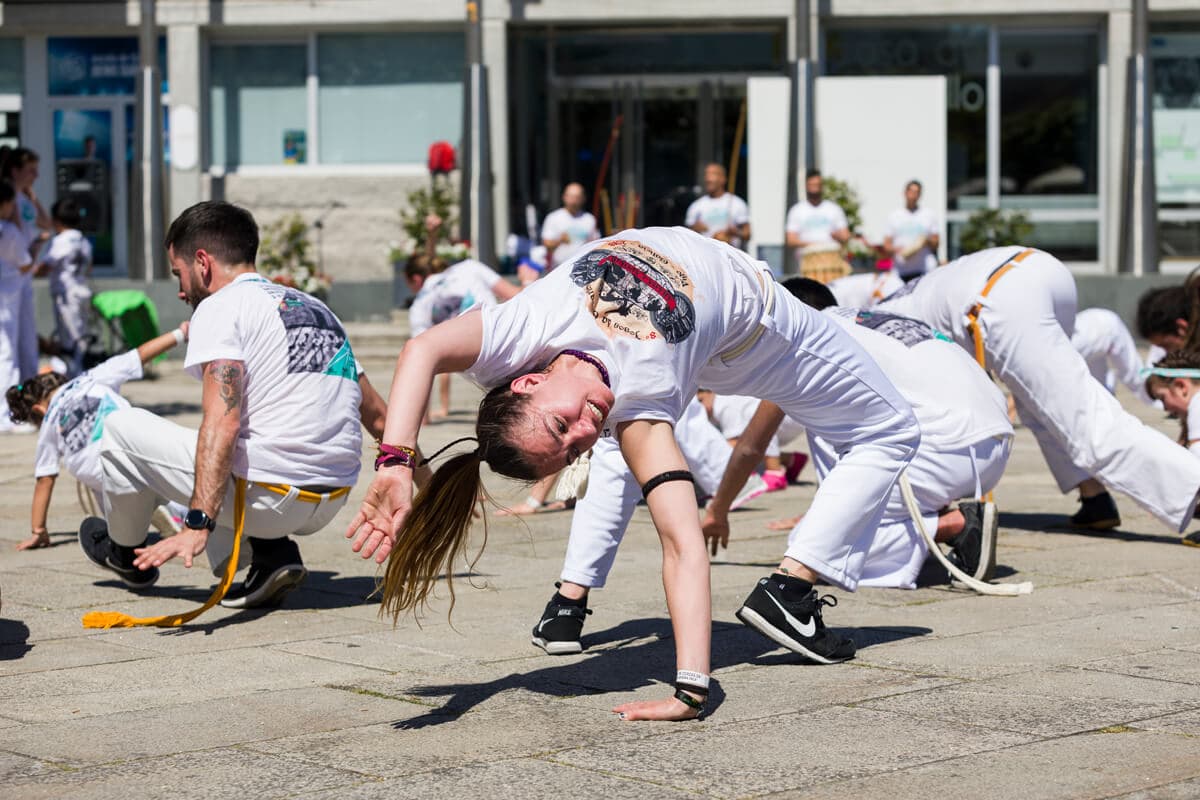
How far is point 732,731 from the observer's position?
167 inches

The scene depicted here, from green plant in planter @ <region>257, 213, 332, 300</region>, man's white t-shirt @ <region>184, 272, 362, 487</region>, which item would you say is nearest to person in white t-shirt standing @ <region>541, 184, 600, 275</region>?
green plant in planter @ <region>257, 213, 332, 300</region>

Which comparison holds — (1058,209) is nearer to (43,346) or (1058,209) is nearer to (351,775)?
(43,346)

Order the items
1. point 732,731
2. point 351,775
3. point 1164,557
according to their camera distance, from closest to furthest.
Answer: point 351,775, point 732,731, point 1164,557

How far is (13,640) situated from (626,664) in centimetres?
195

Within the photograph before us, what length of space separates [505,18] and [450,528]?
57.3 feet

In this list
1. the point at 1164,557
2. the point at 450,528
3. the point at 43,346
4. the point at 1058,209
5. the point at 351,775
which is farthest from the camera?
the point at 1058,209

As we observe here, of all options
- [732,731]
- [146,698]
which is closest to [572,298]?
[732,731]

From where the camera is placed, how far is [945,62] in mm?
22016

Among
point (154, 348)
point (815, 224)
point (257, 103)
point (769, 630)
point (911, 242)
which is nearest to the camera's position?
point (769, 630)

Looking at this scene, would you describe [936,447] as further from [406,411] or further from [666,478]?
[406,411]

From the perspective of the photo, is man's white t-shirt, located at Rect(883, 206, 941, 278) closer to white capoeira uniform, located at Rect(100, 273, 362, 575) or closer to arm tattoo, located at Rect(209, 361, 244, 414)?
white capoeira uniform, located at Rect(100, 273, 362, 575)

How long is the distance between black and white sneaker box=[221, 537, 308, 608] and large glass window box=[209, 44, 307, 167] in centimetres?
1647

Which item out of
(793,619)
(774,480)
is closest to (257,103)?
(774,480)

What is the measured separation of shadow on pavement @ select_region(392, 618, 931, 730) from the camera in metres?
4.67
